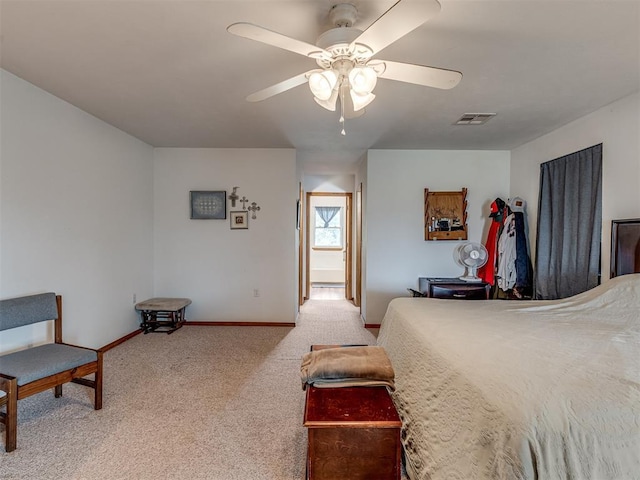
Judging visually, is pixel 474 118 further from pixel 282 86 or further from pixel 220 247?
pixel 220 247

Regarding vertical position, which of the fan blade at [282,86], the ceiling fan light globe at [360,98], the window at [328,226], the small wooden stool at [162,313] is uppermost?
the fan blade at [282,86]

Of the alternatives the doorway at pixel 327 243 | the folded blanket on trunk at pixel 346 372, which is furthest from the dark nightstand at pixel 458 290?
the doorway at pixel 327 243

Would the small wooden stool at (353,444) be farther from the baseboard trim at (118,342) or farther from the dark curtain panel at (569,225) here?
the baseboard trim at (118,342)

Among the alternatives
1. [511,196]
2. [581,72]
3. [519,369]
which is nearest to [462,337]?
[519,369]

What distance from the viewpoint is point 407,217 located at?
4312 millimetres

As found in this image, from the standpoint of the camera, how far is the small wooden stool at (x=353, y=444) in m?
1.39

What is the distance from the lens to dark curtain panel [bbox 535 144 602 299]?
288 cm

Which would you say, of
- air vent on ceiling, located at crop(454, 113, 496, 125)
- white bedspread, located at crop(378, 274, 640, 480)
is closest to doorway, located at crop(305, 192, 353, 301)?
air vent on ceiling, located at crop(454, 113, 496, 125)

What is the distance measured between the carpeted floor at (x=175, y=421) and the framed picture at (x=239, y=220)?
5.25 ft

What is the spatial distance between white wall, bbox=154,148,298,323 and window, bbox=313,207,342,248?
13.2 ft

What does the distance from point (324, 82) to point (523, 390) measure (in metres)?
1.47

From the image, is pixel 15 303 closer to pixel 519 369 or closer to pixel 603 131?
pixel 519 369

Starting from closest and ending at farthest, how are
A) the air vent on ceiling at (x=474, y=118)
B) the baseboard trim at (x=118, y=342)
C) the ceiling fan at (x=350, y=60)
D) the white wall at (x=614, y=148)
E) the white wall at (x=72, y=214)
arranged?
the ceiling fan at (x=350, y=60)
the white wall at (x=72, y=214)
the white wall at (x=614, y=148)
the air vent on ceiling at (x=474, y=118)
the baseboard trim at (x=118, y=342)

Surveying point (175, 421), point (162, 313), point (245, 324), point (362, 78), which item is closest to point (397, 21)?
point (362, 78)
